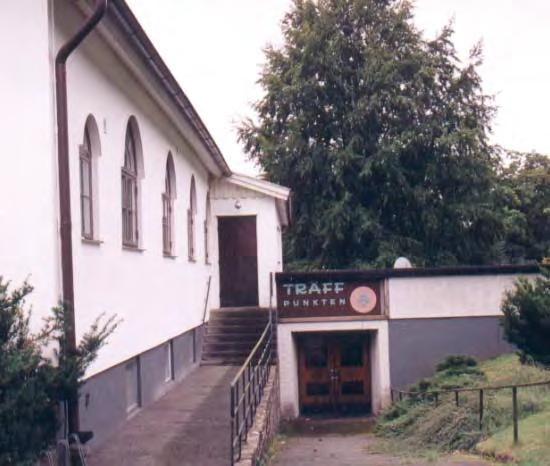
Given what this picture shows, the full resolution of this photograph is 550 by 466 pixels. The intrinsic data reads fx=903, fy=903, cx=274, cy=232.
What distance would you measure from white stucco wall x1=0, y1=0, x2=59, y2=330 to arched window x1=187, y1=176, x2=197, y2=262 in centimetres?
997

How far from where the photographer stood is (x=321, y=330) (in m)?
23.0

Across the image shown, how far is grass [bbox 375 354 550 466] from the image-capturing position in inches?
499

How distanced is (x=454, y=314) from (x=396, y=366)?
77.1 inches

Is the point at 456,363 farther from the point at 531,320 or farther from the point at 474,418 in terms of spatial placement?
the point at 474,418

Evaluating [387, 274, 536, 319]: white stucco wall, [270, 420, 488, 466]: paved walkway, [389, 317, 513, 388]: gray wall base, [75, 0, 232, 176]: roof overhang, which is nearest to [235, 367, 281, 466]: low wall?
[270, 420, 488, 466]: paved walkway

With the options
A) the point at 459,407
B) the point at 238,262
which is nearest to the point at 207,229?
the point at 238,262

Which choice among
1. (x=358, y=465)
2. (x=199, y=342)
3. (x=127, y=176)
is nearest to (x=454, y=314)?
(x=199, y=342)

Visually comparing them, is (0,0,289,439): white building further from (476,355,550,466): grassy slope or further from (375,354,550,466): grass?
(476,355,550,466): grassy slope

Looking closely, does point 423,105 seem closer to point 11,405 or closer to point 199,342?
point 199,342

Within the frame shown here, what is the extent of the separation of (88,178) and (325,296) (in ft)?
41.8

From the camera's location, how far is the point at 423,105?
1348 inches

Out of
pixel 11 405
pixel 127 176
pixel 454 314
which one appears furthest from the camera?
pixel 454 314

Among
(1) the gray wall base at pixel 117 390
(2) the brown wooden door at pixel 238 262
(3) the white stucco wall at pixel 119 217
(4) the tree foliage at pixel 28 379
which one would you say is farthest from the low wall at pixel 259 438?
(2) the brown wooden door at pixel 238 262

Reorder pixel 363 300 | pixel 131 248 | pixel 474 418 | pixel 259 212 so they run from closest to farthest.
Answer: pixel 131 248, pixel 474 418, pixel 363 300, pixel 259 212
